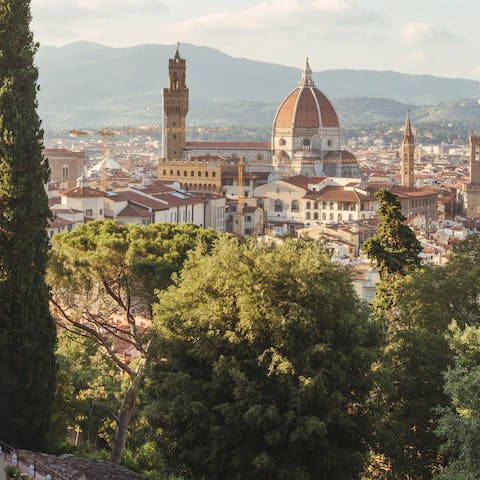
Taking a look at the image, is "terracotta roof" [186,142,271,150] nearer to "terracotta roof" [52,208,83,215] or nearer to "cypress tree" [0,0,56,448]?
"terracotta roof" [52,208,83,215]

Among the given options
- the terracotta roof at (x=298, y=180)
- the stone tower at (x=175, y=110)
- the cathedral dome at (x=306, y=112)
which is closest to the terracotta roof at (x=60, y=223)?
the terracotta roof at (x=298, y=180)

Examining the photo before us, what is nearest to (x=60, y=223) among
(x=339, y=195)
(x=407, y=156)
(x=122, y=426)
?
(x=339, y=195)

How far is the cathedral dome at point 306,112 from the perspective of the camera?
10250 centimetres

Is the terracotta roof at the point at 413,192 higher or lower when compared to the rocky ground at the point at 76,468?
lower

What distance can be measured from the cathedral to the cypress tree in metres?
81.1

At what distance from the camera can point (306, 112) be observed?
103125 millimetres

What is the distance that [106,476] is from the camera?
562 inches

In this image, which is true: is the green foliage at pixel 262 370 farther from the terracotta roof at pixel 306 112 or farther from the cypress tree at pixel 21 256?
the terracotta roof at pixel 306 112

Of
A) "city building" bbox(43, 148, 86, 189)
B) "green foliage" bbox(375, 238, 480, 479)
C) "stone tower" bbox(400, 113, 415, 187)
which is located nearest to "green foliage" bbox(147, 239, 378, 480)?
"green foliage" bbox(375, 238, 480, 479)

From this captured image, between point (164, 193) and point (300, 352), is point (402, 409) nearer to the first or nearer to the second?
point (300, 352)

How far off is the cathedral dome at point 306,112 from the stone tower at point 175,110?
9110 mm

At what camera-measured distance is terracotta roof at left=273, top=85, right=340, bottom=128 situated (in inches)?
4035

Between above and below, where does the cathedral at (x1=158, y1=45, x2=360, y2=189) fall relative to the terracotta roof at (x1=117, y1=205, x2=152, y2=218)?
above

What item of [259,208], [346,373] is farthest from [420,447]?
[259,208]
